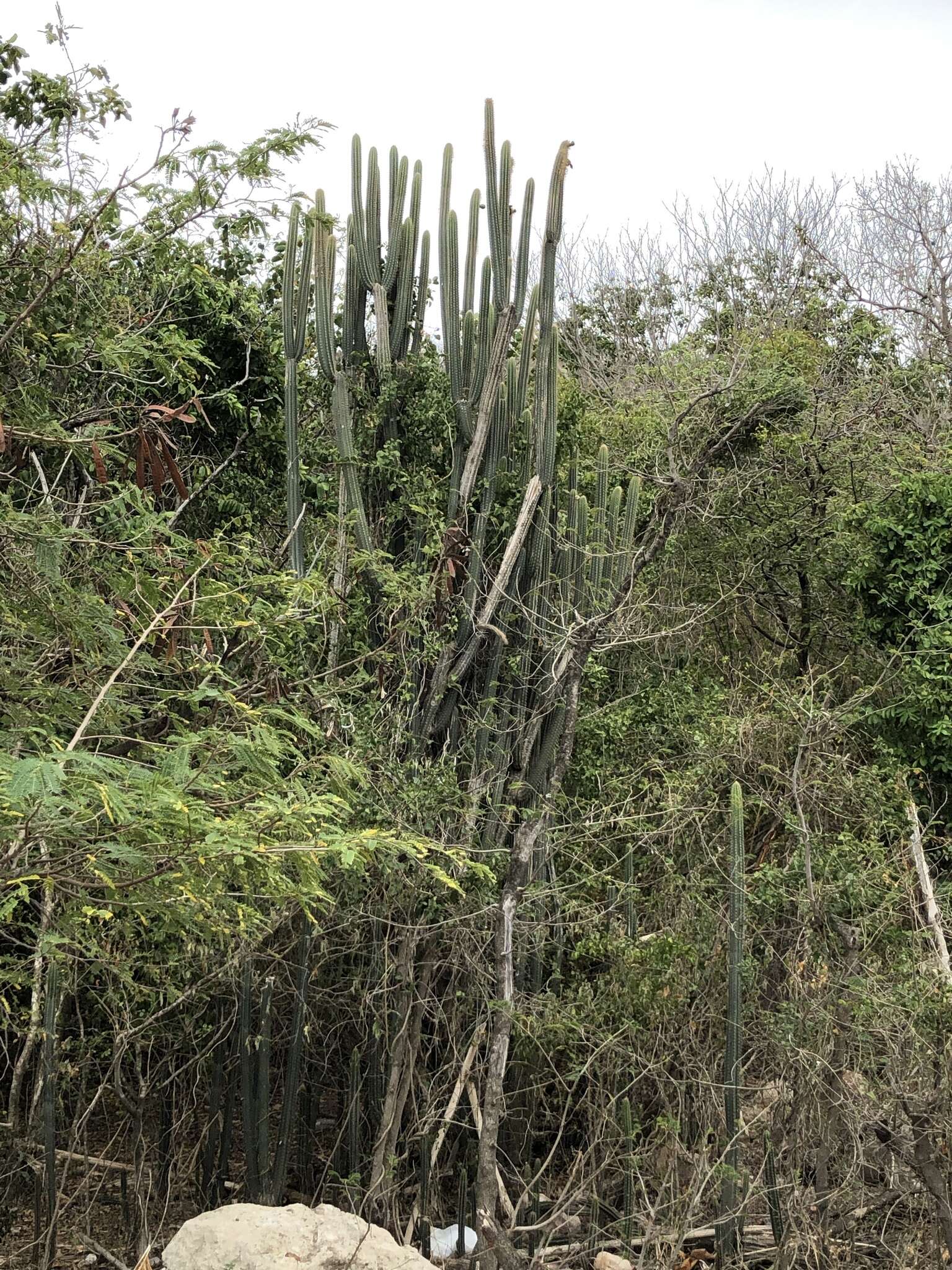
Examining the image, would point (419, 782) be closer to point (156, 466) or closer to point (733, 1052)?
point (733, 1052)

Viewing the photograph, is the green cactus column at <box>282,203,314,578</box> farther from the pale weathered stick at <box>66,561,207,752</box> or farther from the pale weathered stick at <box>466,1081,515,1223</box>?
the pale weathered stick at <box>466,1081,515,1223</box>

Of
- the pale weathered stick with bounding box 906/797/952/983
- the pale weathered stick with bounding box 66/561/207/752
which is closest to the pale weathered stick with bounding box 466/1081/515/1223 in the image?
the pale weathered stick with bounding box 906/797/952/983

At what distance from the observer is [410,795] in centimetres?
493

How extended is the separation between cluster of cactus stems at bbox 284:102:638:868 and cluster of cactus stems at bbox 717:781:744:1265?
957 mm

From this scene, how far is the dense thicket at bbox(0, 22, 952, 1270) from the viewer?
11.9ft

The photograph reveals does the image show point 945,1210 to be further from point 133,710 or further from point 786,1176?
point 133,710

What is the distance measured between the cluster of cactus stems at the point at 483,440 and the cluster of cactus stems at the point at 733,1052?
3.14 feet

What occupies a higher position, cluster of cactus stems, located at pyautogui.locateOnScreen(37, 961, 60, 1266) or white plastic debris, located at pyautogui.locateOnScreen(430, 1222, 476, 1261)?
cluster of cactus stems, located at pyautogui.locateOnScreen(37, 961, 60, 1266)

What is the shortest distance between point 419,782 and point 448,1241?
6.52 ft

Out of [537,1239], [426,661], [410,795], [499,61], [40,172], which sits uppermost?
[499,61]

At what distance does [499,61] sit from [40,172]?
7.01ft

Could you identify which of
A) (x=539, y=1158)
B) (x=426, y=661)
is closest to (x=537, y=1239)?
(x=539, y=1158)

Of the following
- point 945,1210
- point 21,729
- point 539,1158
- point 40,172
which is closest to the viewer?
point 21,729

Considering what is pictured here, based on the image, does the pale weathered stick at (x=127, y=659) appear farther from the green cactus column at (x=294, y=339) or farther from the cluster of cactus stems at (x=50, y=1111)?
the green cactus column at (x=294, y=339)
